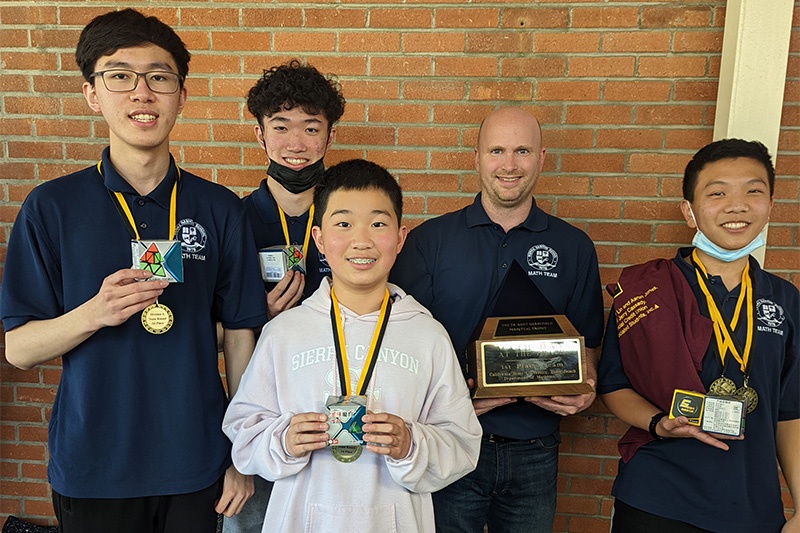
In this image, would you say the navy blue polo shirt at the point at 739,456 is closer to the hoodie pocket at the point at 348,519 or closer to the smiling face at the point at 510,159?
the smiling face at the point at 510,159

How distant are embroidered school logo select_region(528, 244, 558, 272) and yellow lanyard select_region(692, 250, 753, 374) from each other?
54 centimetres

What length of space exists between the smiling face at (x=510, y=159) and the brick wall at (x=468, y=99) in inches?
28.6

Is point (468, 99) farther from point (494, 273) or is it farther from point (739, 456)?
point (739, 456)

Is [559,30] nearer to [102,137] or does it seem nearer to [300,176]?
[300,176]

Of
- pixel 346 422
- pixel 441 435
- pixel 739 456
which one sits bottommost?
pixel 739 456

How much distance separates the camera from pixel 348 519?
1759 mm

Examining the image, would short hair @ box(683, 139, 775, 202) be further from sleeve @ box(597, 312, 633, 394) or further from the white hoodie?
the white hoodie

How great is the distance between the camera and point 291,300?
2.23 metres

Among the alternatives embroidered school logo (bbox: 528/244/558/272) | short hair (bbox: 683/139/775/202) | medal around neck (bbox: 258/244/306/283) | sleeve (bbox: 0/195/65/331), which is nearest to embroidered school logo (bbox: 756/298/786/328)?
short hair (bbox: 683/139/775/202)

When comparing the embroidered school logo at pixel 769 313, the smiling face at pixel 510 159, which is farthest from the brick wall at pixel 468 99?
the embroidered school logo at pixel 769 313

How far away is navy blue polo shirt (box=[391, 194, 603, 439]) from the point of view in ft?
7.89

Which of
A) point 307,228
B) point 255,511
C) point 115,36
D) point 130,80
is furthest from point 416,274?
point 115,36

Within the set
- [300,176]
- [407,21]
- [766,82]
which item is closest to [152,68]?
[300,176]

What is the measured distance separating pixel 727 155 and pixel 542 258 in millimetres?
782
